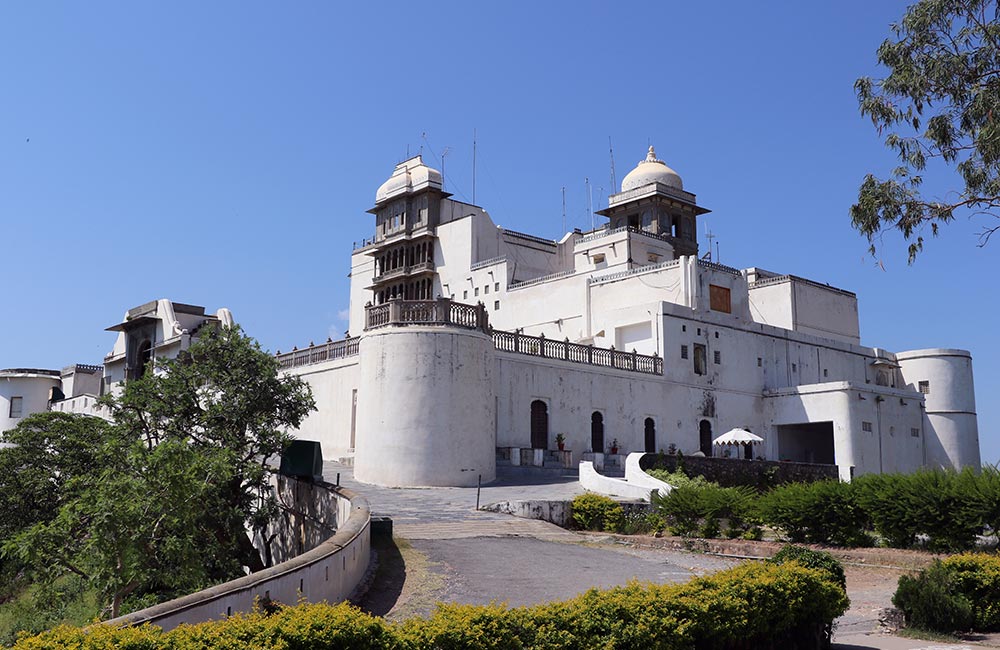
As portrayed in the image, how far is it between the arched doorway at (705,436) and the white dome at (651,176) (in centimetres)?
2059

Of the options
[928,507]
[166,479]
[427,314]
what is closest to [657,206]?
[427,314]

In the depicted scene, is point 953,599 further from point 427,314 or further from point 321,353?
point 321,353

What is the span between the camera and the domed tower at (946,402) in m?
46.2

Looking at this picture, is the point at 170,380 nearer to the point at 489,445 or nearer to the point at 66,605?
the point at 66,605

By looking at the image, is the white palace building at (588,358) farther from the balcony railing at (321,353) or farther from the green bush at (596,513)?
the green bush at (596,513)

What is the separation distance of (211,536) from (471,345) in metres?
12.1

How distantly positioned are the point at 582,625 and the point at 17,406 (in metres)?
53.8

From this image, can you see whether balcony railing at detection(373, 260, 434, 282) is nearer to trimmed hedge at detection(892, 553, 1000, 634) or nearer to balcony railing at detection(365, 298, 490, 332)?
balcony railing at detection(365, 298, 490, 332)

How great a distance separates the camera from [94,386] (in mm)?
58344

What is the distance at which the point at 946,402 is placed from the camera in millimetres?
47219

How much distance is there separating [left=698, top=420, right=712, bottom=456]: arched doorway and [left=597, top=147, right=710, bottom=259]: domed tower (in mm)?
16346

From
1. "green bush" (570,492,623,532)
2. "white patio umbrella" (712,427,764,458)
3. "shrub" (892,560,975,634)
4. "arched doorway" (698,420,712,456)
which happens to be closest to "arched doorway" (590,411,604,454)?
"white patio umbrella" (712,427,764,458)

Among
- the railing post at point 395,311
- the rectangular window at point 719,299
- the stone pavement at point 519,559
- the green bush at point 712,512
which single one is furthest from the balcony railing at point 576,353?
the green bush at point 712,512

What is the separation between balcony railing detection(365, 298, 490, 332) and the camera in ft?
91.6
